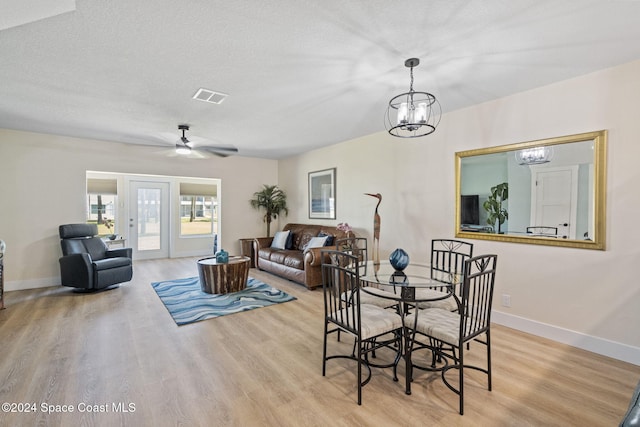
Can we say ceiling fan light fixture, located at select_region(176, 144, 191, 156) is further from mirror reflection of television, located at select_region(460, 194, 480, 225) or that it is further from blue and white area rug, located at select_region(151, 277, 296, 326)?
mirror reflection of television, located at select_region(460, 194, 480, 225)

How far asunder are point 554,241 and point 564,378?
4.17 ft

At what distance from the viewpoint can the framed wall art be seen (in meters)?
5.64

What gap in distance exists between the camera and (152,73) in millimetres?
2600

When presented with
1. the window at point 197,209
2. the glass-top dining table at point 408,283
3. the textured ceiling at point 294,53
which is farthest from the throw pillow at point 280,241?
the glass-top dining table at point 408,283

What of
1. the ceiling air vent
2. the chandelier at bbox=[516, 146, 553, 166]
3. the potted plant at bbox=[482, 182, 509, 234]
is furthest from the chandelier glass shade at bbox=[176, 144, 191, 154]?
the chandelier at bbox=[516, 146, 553, 166]

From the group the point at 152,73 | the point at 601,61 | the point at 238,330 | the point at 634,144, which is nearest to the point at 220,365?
the point at 238,330

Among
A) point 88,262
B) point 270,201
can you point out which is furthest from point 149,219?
point 88,262

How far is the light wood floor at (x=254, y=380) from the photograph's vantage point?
71.0 inches

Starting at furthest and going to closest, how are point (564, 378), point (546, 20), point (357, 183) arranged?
Result: point (357, 183) < point (564, 378) < point (546, 20)

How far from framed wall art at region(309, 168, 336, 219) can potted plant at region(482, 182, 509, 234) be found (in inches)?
112

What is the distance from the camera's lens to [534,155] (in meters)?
2.98

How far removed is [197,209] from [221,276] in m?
4.52

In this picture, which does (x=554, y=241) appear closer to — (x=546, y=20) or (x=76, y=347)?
(x=546, y=20)

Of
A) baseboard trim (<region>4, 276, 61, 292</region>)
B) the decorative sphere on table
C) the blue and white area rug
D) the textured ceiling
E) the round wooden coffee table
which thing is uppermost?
the textured ceiling
